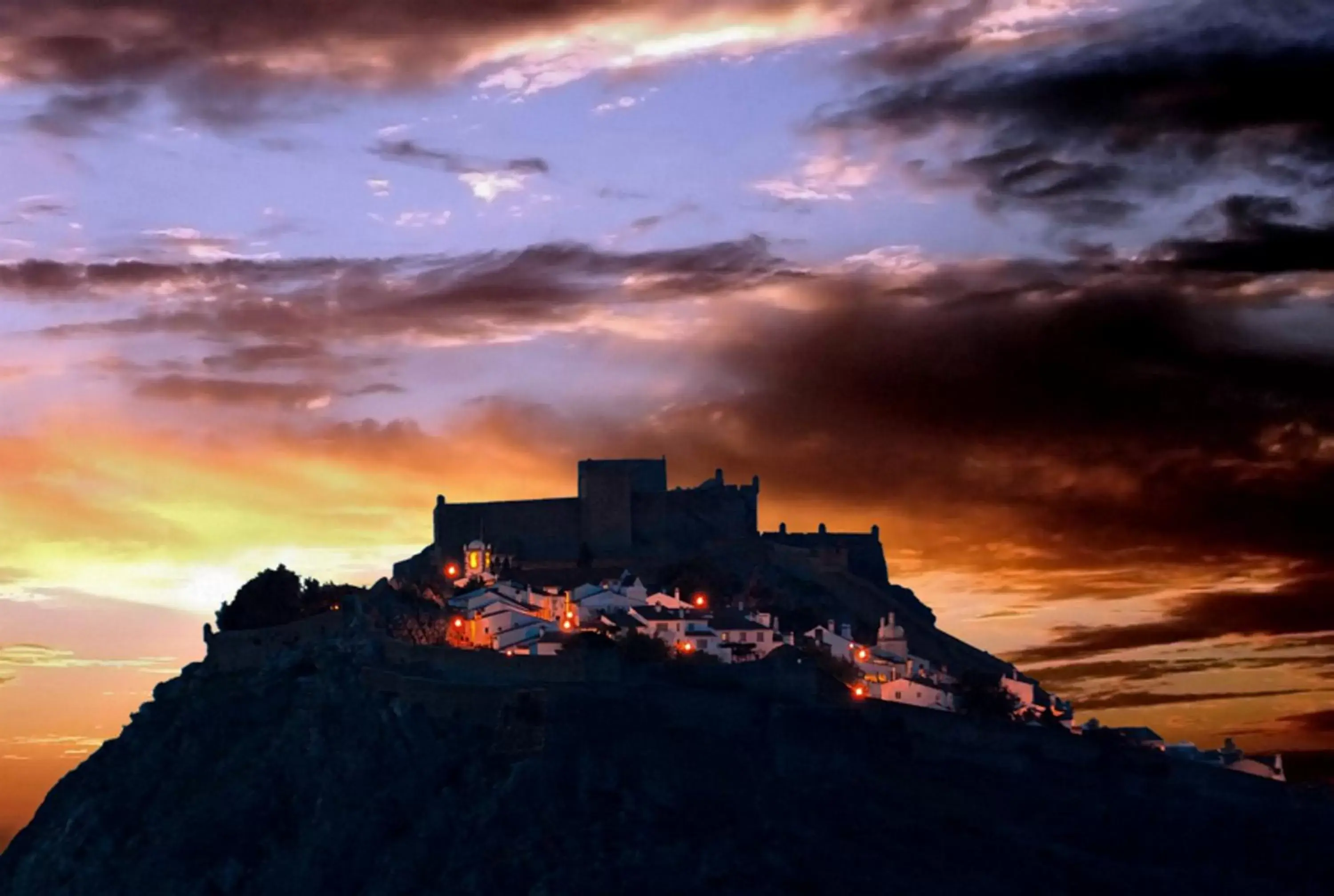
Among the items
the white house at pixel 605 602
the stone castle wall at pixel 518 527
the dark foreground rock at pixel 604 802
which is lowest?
the dark foreground rock at pixel 604 802

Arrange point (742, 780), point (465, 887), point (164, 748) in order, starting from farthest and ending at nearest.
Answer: point (164, 748) → point (742, 780) → point (465, 887)

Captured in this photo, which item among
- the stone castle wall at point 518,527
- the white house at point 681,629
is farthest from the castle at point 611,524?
the white house at point 681,629

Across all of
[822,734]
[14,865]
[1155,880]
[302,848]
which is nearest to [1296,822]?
[1155,880]

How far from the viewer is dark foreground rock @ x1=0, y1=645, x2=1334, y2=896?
75688 millimetres

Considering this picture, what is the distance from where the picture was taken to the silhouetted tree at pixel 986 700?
89750 mm

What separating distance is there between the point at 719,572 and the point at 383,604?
47.0ft

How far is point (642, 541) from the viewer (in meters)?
102

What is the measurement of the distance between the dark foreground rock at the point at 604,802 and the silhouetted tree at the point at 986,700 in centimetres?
220

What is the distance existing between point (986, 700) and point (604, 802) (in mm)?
18226

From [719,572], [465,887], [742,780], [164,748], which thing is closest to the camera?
[465,887]

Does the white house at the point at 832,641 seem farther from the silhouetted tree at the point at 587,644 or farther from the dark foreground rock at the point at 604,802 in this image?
the silhouetted tree at the point at 587,644

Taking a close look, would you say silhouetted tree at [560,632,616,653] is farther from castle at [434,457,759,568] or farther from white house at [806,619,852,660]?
castle at [434,457,759,568]

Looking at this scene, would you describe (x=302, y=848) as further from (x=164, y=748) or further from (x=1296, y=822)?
(x=1296, y=822)

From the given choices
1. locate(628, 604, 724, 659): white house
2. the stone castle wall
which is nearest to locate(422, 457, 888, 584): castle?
the stone castle wall
